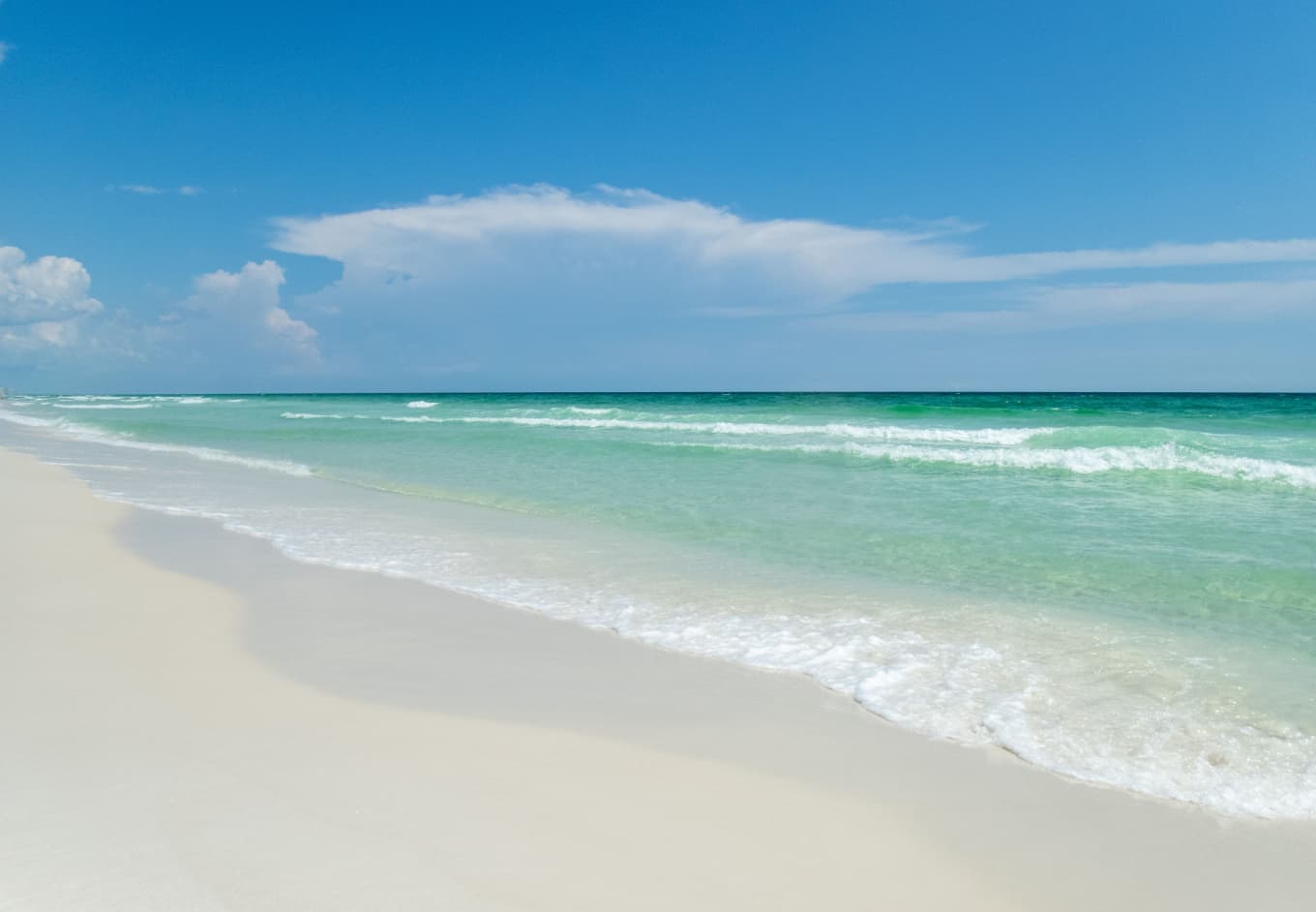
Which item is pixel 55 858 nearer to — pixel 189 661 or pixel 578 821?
pixel 578 821

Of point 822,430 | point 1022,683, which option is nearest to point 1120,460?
point 822,430

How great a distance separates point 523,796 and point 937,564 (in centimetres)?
499

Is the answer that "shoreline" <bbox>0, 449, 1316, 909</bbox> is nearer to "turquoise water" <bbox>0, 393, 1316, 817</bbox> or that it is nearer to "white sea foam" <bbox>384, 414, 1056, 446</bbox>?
"turquoise water" <bbox>0, 393, 1316, 817</bbox>

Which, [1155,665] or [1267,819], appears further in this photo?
[1155,665]

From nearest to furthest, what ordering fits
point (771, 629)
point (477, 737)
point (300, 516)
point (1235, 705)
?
1. point (477, 737)
2. point (1235, 705)
3. point (771, 629)
4. point (300, 516)

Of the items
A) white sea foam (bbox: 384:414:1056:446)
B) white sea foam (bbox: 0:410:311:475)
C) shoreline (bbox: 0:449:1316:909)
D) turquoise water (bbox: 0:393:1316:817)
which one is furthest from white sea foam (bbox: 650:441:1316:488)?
shoreline (bbox: 0:449:1316:909)

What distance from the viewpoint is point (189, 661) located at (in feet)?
14.4

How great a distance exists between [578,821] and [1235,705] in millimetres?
3299

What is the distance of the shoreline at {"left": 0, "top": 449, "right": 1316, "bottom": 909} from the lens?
242cm

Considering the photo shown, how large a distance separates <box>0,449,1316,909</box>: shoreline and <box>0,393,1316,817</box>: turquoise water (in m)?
0.45

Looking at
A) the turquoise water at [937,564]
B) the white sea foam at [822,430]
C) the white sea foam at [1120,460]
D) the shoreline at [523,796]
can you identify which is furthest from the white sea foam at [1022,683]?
the white sea foam at [822,430]

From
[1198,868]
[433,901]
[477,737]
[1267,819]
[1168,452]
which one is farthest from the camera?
[1168,452]

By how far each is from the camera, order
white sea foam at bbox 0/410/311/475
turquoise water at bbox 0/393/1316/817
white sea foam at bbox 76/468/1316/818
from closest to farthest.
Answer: white sea foam at bbox 76/468/1316/818
turquoise water at bbox 0/393/1316/817
white sea foam at bbox 0/410/311/475

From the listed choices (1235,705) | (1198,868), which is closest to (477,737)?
(1198,868)
